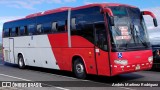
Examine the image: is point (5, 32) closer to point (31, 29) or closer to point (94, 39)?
point (31, 29)

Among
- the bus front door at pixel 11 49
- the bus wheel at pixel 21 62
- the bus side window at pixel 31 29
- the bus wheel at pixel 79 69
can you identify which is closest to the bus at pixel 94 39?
the bus wheel at pixel 79 69

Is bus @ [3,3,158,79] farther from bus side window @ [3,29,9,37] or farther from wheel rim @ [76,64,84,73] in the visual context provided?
bus side window @ [3,29,9,37]

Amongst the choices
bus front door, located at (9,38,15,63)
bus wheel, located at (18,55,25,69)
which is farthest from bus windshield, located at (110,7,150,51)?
bus front door, located at (9,38,15,63)

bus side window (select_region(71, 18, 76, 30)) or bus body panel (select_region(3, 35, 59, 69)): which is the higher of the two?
bus side window (select_region(71, 18, 76, 30))

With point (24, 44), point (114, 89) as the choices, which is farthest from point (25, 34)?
point (114, 89)

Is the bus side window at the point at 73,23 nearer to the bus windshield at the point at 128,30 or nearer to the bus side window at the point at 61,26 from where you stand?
the bus side window at the point at 61,26

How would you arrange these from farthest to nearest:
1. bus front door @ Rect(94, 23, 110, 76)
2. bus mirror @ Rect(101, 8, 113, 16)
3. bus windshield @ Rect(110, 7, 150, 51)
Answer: bus front door @ Rect(94, 23, 110, 76) < bus windshield @ Rect(110, 7, 150, 51) < bus mirror @ Rect(101, 8, 113, 16)

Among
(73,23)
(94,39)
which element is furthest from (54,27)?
(94,39)

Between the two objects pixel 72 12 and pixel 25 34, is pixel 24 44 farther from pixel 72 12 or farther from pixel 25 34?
pixel 72 12

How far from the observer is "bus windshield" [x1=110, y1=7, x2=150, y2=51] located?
1248 centimetres

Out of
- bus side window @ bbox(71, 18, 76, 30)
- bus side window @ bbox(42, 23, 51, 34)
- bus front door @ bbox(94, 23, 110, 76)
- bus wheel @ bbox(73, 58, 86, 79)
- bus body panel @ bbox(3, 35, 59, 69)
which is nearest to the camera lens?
bus front door @ bbox(94, 23, 110, 76)

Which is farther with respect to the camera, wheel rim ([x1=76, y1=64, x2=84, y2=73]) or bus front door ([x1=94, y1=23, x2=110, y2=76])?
wheel rim ([x1=76, y1=64, x2=84, y2=73])

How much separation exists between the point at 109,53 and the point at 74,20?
Answer: 10.7 ft

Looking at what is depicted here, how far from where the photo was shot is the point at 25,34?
20156 mm
